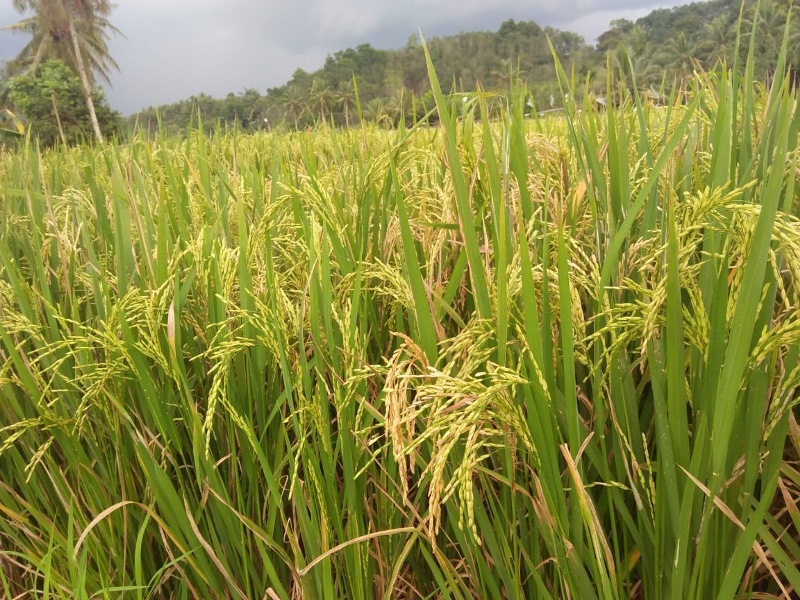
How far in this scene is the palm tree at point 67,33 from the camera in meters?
36.7

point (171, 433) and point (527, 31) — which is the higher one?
point (527, 31)

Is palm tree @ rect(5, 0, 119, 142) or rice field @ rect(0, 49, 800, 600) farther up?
palm tree @ rect(5, 0, 119, 142)

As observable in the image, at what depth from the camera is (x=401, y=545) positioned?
0.91 metres

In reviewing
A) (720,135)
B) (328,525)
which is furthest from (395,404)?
(720,135)

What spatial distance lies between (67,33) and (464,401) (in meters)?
49.1

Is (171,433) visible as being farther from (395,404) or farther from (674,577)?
(674,577)

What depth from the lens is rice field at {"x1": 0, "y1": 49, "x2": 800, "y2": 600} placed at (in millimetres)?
628

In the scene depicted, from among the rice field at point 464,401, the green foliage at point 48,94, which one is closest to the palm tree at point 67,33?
the green foliage at point 48,94

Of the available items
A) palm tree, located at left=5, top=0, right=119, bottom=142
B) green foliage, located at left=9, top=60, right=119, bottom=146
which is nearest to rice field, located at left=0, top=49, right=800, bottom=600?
green foliage, located at left=9, top=60, right=119, bottom=146

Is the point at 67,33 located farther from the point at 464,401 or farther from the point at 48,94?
the point at 464,401

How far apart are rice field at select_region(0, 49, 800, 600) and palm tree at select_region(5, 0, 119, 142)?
4217cm

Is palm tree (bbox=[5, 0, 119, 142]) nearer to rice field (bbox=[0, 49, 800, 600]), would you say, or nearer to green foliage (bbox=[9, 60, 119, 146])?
green foliage (bbox=[9, 60, 119, 146])

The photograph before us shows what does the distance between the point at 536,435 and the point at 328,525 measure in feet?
1.25

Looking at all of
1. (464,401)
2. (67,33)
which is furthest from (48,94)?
(464,401)
